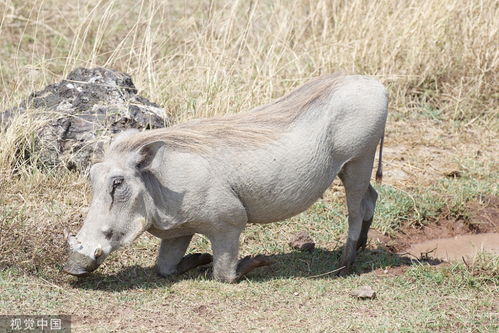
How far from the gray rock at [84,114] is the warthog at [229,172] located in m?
1.13

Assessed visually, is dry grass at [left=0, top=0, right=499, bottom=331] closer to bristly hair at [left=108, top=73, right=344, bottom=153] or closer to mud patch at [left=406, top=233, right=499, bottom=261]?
mud patch at [left=406, top=233, right=499, bottom=261]

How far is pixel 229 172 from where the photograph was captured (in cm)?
432

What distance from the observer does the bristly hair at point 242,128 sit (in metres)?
4.27

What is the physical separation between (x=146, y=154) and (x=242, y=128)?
0.52 metres

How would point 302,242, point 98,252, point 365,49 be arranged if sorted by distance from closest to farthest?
point 98,252 < point 302,242 < point 365,49

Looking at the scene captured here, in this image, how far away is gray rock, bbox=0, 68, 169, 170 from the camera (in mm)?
5508

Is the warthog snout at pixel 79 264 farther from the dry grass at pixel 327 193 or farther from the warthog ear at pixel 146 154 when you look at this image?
the warthog ear at pixel 146 154

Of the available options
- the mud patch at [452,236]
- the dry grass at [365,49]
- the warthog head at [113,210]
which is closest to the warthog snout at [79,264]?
the warthog head at [113,210]

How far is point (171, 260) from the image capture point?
454 centimetres

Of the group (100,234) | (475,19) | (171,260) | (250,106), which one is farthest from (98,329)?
(475,19)

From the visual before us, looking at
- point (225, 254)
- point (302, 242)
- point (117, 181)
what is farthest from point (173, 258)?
point (302, 242)

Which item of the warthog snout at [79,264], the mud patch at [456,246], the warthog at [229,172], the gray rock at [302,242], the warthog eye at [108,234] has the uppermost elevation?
the warthog at [229,172]

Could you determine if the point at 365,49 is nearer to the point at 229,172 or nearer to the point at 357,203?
the point at 357,203

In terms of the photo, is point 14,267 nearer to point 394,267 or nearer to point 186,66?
point 394,267
